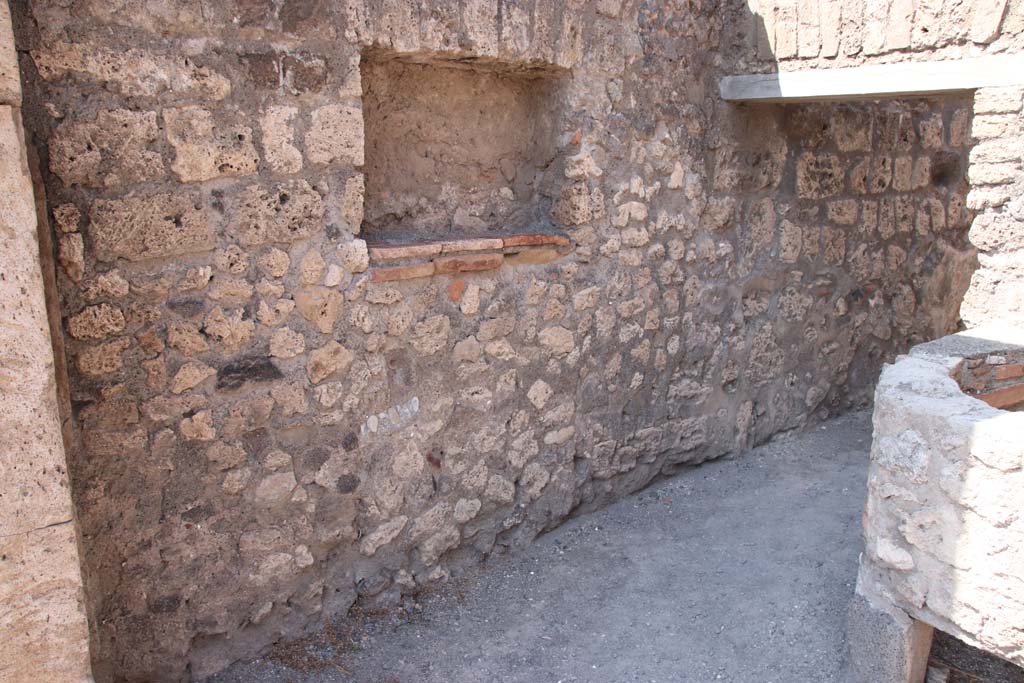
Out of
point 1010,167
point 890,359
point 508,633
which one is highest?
point 1010,167

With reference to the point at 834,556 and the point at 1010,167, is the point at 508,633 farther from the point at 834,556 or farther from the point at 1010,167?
the point at 1010,167

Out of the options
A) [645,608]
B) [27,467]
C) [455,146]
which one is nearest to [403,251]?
[455,146]

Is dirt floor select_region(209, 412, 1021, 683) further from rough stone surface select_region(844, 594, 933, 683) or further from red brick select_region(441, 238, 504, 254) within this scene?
red brick select_region(441, 238, 504, 254)

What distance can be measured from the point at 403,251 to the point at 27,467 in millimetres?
1457

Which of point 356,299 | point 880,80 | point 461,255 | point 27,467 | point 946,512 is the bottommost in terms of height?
point 946,512

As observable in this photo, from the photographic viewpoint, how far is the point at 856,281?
500cm

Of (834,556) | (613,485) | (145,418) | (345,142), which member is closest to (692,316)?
(613,485)

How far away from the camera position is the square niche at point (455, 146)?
3.10 meters

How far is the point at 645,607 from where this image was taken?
130 inches

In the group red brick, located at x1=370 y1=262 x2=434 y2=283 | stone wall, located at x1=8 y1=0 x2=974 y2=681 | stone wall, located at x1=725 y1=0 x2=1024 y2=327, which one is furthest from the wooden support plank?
red brick, located at x1=370 y1=262 x2=434 y2=283

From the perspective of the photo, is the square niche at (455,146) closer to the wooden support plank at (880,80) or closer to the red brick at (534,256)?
the red brick at (534,256)

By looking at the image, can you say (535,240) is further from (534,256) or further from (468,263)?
(468,263)

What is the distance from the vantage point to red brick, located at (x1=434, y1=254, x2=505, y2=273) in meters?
3.09

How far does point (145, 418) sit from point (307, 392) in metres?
0.53
